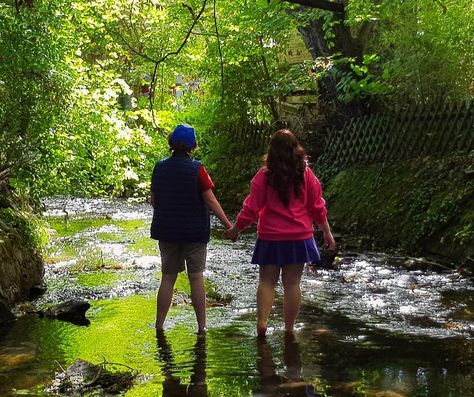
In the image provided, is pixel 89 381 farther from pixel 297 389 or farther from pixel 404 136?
pixel 404 136

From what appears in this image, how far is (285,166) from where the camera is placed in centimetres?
570

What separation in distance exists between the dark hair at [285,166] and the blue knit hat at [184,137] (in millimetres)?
786

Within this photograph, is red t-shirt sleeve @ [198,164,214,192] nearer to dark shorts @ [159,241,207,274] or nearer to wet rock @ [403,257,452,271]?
dark shorts @ [159,241,207,274]

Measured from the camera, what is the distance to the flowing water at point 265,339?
4.44 m

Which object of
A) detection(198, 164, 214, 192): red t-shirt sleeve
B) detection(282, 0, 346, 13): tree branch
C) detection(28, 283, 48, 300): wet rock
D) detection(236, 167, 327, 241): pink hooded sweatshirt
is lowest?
detection(28, 283, 48, 300): wet rock

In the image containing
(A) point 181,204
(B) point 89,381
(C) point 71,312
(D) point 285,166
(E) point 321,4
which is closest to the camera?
(B) point 89,381

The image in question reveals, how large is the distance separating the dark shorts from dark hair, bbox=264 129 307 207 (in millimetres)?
946

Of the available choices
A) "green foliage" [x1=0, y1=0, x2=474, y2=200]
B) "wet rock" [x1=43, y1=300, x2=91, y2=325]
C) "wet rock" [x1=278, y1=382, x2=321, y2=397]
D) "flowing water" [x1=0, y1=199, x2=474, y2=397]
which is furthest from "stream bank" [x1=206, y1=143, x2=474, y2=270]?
"wet rock" [x1=278, y1=382, x2=321, y2=397]

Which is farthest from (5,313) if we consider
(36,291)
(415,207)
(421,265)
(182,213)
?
(415,207)

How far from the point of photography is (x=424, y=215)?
36.6ft

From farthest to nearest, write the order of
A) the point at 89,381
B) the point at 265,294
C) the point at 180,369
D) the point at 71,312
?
the point at 71,312 → the point at 265,294 → the point at 180,369 → the point at 89,381

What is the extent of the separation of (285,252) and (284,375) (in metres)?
1.41

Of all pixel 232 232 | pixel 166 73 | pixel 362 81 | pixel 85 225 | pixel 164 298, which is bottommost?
pixel 85 225

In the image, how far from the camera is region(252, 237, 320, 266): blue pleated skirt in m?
5.77
